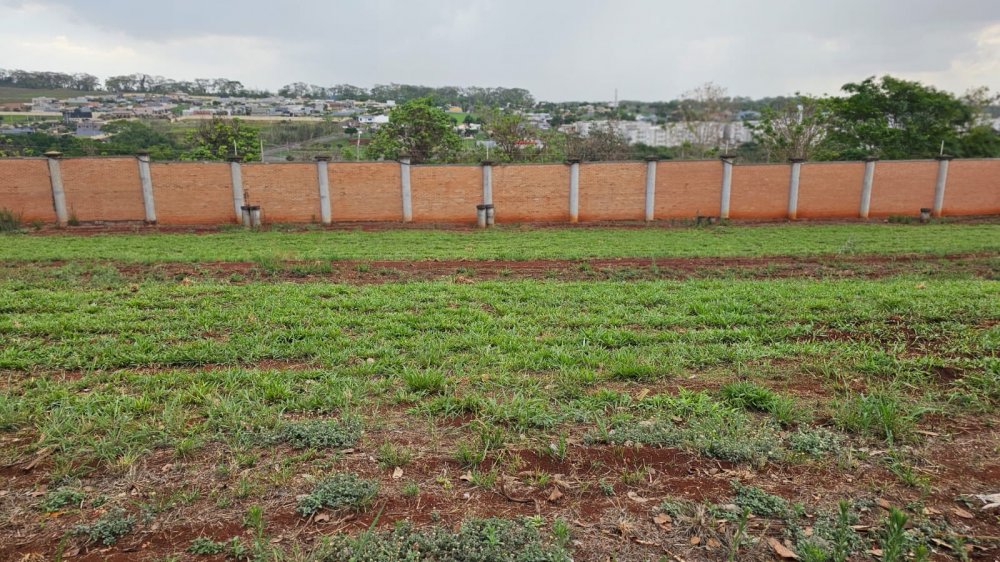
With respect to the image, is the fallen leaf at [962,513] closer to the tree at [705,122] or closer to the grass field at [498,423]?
the grass field at [498,423]

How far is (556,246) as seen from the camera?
1313 centimetres

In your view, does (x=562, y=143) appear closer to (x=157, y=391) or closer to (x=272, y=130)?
(x=272, y=130)

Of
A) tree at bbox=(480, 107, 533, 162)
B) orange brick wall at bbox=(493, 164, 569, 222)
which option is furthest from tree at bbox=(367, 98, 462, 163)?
orange brick wall at bbox=(493, 164, 569, 222)

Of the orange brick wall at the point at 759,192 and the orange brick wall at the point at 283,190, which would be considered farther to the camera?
the orange brick wall at the point at 759,192

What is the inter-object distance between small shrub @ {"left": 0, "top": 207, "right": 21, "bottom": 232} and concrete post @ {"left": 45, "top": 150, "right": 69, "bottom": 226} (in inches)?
46.7

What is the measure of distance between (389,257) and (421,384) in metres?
7.03

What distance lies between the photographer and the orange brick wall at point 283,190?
20688 mm

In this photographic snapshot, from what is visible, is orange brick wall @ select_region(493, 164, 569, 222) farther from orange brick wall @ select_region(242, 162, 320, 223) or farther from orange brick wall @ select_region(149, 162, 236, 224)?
orange brick wall @ select_region(149, 162, 236, 224)

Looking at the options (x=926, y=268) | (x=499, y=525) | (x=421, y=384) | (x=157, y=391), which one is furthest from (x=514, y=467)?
(x=926, y=268)

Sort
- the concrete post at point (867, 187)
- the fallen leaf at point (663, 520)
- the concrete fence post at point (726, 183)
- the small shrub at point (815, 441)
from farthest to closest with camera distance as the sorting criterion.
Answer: the concrete post at point (867, 187) → the concrete fence post at point (726, 183) → the small shrub at point (815, 441) → the fallen leaf at point (663, 520)

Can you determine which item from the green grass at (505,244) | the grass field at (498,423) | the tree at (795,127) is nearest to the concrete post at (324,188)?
the green grass at (505,244)

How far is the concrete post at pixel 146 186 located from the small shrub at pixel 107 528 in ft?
67.8

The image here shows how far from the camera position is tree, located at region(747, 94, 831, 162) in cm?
3150

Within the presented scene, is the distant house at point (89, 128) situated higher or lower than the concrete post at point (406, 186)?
higher
